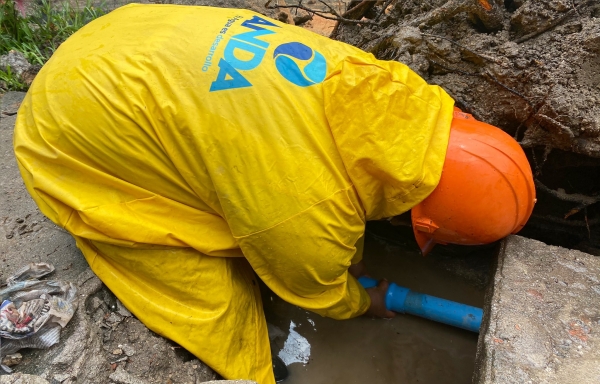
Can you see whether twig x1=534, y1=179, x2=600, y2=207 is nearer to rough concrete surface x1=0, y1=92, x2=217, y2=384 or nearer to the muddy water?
the muddy water

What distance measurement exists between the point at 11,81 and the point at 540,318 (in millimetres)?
3375

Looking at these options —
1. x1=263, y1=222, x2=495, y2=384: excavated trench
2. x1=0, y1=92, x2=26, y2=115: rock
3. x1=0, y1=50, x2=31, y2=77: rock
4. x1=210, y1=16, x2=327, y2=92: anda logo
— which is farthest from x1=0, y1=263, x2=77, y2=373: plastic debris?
x1=0, y1=50, x2=31, y2=77: rock

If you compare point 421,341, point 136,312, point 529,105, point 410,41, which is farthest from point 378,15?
point 136,312

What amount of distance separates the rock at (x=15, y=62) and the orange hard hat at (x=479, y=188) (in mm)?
2938

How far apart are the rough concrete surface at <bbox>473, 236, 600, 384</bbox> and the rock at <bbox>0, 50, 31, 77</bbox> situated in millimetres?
3225

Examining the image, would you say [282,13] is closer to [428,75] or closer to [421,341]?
[428,75]

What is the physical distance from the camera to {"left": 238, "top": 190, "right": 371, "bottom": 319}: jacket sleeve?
1.59m

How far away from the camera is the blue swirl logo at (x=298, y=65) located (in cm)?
160

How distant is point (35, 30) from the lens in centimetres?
363

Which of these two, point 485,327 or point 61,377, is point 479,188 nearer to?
point 485,327

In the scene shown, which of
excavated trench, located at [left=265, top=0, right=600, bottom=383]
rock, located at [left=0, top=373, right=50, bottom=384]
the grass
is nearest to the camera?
rock, located at [left=0, top=373, right=50, bottom=384]

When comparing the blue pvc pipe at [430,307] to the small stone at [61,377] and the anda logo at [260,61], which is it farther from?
the small stone at [61,377]

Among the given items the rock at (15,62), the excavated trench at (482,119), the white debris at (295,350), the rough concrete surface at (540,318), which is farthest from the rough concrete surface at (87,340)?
the rock at (15,62)

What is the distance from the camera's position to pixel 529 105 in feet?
6.60
